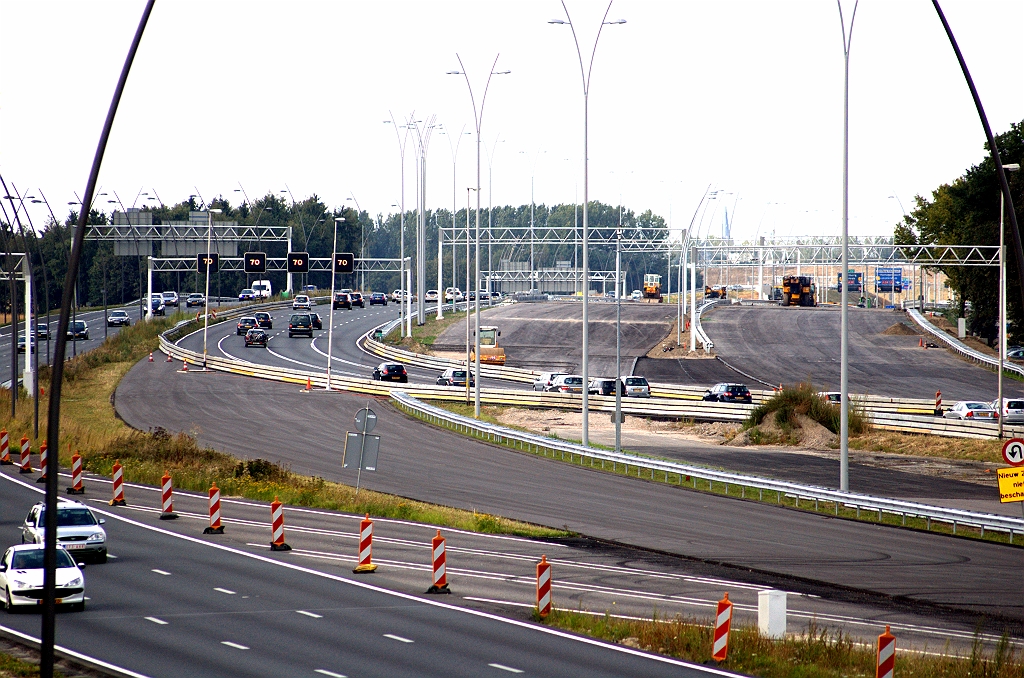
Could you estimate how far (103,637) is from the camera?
18344 millimetres

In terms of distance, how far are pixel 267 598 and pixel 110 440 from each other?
84.5 ft

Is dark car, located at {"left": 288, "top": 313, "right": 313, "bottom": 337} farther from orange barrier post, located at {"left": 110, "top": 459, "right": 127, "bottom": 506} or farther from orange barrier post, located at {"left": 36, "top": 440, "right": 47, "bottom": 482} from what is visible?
orange barrier post, located at {"left": 110, "top": 459, "right": 127, "bottom": 506}

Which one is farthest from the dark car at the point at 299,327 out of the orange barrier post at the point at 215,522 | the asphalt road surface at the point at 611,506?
the orange barrier post at the point at 215,522

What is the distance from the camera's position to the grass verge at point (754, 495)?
30141 mm

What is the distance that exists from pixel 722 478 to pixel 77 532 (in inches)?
769

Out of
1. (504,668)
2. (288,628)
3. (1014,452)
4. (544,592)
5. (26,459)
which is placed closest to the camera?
(504,668)

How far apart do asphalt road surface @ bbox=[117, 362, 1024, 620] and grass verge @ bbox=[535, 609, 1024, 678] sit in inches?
217

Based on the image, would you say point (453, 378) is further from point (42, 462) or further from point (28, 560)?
point (28, 560)

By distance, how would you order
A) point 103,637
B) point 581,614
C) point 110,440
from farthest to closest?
point 110,440 < point 581,614 < point 103,637

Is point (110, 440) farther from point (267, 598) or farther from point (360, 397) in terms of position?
point (267, 598)

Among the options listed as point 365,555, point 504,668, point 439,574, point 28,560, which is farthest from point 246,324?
point 504,668

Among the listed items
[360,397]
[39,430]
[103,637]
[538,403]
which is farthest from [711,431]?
[103,637]

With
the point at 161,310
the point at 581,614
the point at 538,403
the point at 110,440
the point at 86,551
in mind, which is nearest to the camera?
the point at 581,614

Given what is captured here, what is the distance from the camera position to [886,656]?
14.3 meters
